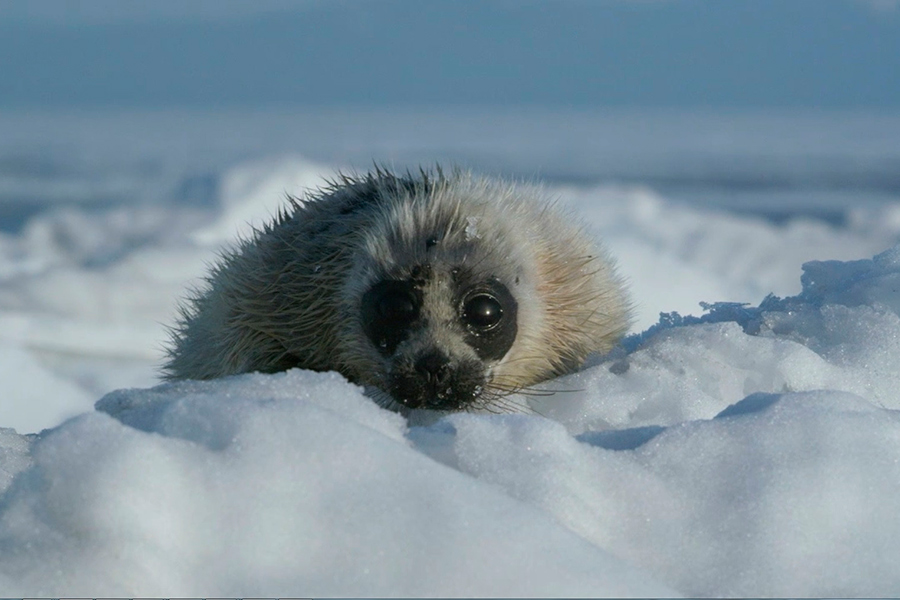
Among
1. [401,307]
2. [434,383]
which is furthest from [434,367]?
[401,307]

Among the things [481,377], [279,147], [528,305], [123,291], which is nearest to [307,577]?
[481,377]

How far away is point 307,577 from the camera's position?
2.13m

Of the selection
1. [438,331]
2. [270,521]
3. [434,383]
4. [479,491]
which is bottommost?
[270,521]

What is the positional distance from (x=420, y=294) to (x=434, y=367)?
0.27m

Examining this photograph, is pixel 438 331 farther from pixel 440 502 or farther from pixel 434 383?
pixel 440 502

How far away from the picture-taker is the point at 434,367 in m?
3.57

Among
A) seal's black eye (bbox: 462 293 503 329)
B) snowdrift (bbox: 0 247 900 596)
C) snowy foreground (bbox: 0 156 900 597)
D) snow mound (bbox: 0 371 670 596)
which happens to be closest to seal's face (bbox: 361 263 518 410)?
seal's black eye (bbox: 462 293 503 329)

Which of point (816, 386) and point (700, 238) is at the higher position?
point (700, 238)

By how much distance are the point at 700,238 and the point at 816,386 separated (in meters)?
12.1

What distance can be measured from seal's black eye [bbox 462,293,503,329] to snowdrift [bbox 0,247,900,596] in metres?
0.87

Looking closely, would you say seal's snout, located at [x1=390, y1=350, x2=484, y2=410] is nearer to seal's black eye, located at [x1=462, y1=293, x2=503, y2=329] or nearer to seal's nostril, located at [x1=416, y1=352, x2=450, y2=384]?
seal's nostril, located at [x1=416, y1=352, x2=450, y2=384]

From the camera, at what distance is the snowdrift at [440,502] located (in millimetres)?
2141

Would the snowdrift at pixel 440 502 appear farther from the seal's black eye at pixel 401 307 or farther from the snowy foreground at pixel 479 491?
the seal's black eye at pixel 401 307

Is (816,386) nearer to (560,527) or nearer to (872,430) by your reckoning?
(872,430)
